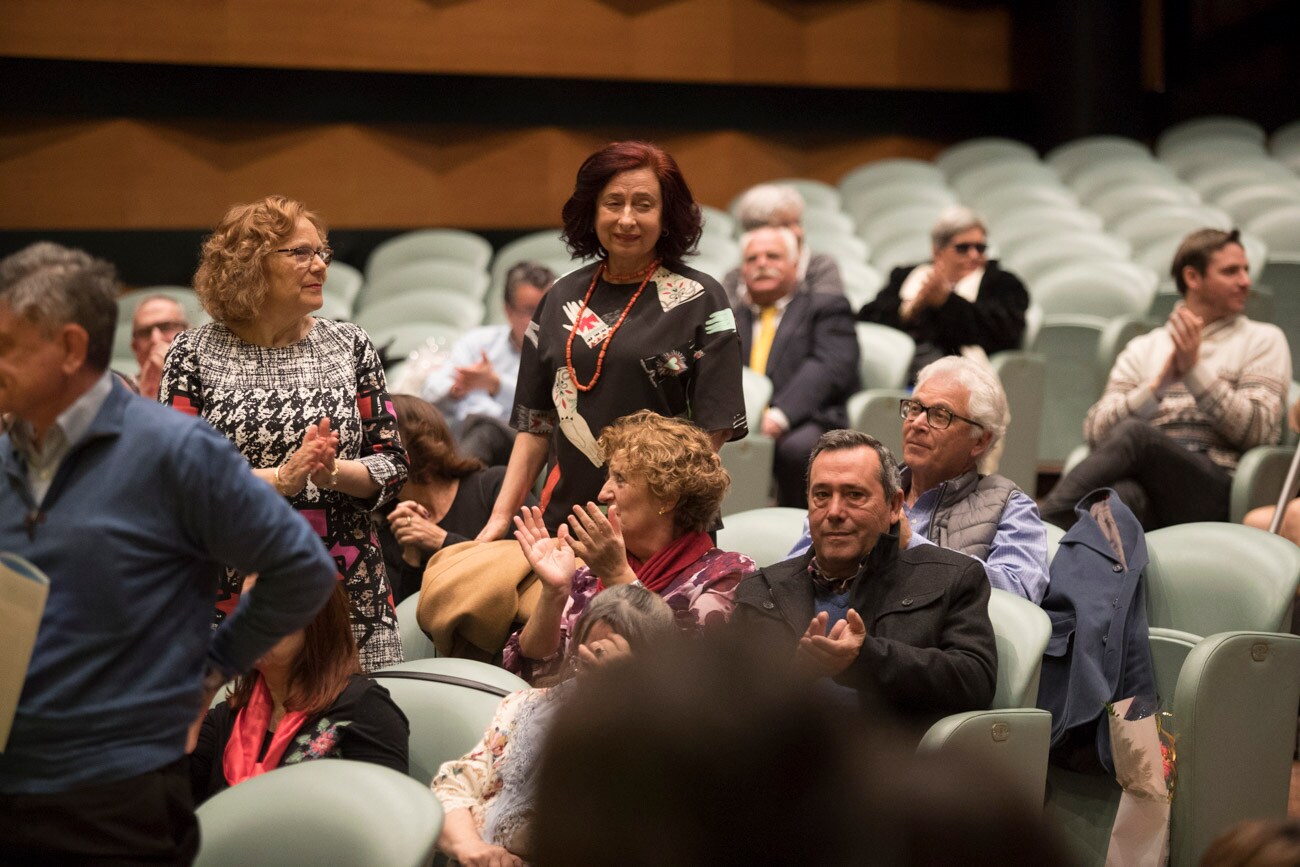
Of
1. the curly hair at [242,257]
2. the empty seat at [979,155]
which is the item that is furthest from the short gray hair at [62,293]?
the empty seat at [979,155]

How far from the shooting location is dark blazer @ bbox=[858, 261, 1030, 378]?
14.9ft

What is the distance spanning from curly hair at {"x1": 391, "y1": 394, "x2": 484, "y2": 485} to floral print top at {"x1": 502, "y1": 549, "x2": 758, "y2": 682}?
726 mm

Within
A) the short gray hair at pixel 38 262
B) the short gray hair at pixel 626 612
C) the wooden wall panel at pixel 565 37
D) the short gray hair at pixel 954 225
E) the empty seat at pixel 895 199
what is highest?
the wooden wall panel at pixel 565 37

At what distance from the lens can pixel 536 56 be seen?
7445mm

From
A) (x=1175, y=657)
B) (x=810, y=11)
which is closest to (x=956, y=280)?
(x=1175, y=657)

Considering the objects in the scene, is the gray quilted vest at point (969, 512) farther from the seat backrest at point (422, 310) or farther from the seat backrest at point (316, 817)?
the seat backrest at point (422, 310)

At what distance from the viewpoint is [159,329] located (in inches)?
153

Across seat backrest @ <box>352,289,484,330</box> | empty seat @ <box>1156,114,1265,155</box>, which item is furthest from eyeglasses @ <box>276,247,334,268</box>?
empty seat @ <box>1156,114,1265,155</box>

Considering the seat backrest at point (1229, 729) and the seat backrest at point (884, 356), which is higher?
the seat backrest at point (884, 356)

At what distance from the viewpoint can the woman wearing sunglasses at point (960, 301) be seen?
179 inches

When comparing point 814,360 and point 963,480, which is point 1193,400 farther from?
point 963,480

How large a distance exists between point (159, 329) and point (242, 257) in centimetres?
167

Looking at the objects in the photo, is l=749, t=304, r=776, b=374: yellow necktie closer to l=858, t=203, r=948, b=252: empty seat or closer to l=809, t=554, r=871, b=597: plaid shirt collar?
l=809, t=554, r=871, b=597: plaid shirt collar

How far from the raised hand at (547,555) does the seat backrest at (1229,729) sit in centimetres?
108
